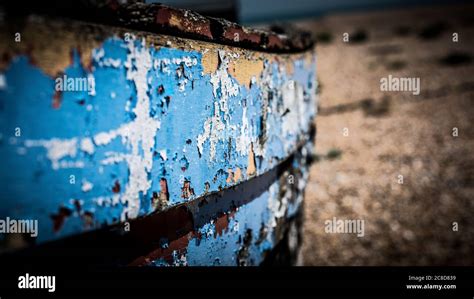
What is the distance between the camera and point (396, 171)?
3.90 m

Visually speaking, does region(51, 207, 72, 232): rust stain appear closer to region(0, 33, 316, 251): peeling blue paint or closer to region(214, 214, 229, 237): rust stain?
region(0, 33, 316, 251): peeling blue paint

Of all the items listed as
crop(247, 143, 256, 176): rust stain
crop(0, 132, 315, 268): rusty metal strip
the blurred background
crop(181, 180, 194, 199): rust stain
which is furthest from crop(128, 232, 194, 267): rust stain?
the blurred background

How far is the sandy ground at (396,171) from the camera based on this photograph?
8.56ft

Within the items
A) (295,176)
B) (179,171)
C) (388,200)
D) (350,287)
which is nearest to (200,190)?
(179,171)

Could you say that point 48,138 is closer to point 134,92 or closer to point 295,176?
point 134,92

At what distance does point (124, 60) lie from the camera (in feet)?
1.69

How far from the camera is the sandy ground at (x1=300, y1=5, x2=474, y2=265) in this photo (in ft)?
8.56

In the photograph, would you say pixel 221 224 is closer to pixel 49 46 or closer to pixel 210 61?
pixel 210 61

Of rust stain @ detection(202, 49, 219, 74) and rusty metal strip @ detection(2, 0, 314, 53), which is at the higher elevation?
rusty metal strip @ detection(2, 0, 314, 53)

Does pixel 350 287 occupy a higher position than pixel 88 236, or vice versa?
pixel 88 236

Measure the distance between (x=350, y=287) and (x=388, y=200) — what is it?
2604 mm

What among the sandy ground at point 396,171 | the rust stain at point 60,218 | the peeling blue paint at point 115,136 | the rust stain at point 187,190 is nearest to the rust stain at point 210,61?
the peeling blue paint at point 115,136

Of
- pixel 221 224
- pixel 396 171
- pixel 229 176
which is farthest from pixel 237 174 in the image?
pixel 396 171

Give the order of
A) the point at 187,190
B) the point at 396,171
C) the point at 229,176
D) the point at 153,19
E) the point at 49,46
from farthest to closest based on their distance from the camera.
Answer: the point at 396,171 → the point at 229,176 → the point at 187,190 → the point at 153,19 → the point at 49,46
